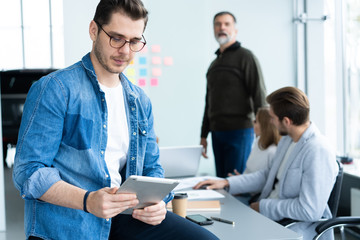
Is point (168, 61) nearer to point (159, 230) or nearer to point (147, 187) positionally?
point (159, 230)

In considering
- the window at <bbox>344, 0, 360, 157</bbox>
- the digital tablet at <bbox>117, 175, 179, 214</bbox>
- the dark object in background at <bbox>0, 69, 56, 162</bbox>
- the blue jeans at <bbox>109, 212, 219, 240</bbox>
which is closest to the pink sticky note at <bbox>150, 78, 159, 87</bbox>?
the dark object in background at <bbox>0, 69, 56, 162</bbox>

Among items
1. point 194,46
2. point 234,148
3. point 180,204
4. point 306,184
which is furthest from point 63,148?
point 194,46

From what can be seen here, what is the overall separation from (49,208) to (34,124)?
0.27 metres

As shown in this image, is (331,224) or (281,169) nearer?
(331,224)

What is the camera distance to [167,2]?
485cm

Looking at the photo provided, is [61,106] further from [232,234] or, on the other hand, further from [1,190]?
[1,190]

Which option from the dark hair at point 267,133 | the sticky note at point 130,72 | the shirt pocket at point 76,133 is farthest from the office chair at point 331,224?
the sticky note at point 130,72

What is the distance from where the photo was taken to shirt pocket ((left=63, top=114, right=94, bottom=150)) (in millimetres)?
1421

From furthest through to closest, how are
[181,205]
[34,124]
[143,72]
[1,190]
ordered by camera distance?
[143,72] < [1,190] < [181,205] < [34,124]

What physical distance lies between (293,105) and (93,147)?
1302mm

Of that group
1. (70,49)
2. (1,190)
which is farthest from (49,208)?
(70,49)

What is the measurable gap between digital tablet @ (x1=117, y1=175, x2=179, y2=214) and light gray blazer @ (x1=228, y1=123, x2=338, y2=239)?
100 centimetres

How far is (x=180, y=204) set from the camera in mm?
1799

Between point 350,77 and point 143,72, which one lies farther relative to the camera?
point 143,72
